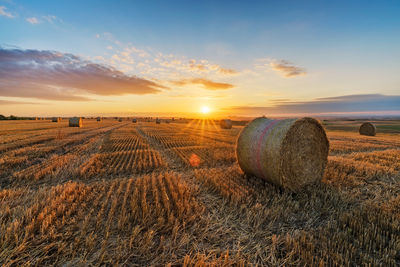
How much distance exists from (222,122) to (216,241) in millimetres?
34112

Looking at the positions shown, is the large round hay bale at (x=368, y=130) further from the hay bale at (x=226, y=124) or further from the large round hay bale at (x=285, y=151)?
the large round hay bale at (x=285, y=151)

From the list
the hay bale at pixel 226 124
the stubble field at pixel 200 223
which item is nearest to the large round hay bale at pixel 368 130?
the hay bale at pixel 226 124

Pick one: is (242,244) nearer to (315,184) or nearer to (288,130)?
(288,130)

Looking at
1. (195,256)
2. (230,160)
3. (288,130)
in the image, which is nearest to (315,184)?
(288,130)

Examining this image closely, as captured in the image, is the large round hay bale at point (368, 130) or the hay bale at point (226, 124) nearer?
the large round hay bale at point (368, 130)

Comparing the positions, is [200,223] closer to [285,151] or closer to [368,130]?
[285,151]

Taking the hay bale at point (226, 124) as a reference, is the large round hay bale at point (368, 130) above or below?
below

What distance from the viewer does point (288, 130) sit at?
217 inches

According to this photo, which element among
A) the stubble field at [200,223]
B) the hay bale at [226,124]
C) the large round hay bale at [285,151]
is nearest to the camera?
the stubble field at [200,223]

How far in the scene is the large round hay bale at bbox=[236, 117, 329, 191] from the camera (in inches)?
215

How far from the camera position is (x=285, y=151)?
553 centimetres

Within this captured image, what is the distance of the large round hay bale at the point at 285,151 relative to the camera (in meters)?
5.46

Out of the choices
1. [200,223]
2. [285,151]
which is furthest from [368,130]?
[200,223]

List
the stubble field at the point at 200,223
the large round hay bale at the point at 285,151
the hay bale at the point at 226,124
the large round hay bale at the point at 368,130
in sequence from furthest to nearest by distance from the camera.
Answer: the hay bale at the point at 226,124 → the large round hay bale at the point at 368,130 → the large round hay bale at the point at 285,151 → the stubble field at the point at 200,223
